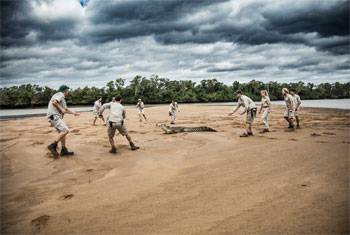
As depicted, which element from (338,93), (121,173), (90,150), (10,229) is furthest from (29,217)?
(338,93)

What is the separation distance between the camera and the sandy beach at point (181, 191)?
3924 mm

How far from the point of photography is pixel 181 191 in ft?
17.1

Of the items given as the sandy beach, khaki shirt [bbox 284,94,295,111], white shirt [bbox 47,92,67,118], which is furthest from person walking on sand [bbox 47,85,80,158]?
khaki shirt [bbox 284,94,295,111]

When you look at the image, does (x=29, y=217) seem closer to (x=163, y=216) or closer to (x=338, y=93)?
(x=163, y=216)

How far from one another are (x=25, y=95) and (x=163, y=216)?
9537 centimetres

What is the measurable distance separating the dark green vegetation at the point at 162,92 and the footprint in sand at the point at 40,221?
72.0 m

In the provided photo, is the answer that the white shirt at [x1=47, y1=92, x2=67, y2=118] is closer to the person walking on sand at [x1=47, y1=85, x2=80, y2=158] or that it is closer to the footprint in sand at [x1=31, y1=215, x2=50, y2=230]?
the person walking on sand at [x1=47, y1=85, x2=80, y2=158]

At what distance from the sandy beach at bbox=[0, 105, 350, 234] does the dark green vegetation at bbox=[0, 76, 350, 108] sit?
6912 centimetres

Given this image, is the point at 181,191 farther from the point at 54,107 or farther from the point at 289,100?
the point at 289,100

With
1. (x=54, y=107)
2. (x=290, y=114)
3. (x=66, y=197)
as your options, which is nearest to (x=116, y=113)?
(x=54, y=107)

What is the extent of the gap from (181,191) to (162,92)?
9507 centimetres

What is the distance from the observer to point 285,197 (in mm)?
4719

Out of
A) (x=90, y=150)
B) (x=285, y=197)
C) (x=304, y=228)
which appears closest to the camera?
(x=304, y=228)

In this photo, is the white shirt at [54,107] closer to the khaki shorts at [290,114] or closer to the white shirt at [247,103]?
the white shirt at [247,103]
